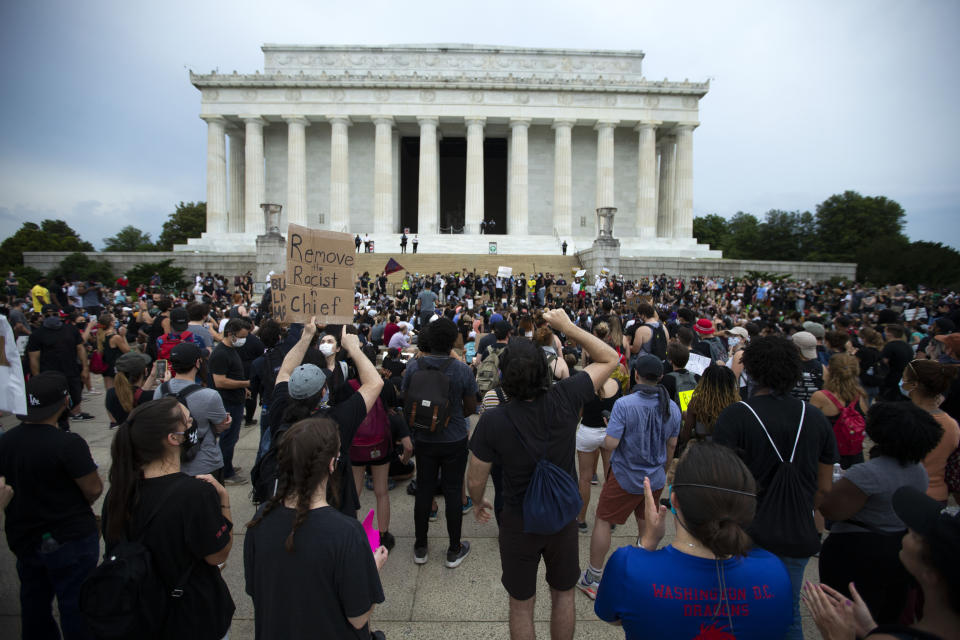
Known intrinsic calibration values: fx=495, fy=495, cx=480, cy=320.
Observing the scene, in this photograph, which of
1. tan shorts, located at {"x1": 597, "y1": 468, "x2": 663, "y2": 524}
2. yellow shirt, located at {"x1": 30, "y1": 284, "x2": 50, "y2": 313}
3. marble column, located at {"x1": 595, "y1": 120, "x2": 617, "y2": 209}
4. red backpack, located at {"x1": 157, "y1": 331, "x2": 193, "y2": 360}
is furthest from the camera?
marble column, located at {"x1": 595, "y1": 120, "x2": 617, "y2": 209}

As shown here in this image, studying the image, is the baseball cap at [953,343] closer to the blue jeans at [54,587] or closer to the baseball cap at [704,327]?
the baseball cap at [704,327]

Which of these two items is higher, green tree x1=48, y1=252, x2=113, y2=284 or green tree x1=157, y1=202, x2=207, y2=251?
green tree x1=157, y1=202, x2=207, y2=251

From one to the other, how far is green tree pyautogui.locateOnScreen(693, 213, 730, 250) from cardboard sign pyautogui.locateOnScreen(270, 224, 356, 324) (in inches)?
3033

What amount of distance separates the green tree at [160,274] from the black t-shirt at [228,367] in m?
25.2

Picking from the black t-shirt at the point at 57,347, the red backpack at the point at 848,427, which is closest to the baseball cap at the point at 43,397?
the red backpack at the point at 848,427

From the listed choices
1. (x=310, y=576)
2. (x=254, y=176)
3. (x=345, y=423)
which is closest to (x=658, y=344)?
(x=345, y=423)

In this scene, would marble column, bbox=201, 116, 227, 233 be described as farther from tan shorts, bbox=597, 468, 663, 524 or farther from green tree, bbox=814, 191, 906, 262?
green tree, bbox=814, 191, 906, 262

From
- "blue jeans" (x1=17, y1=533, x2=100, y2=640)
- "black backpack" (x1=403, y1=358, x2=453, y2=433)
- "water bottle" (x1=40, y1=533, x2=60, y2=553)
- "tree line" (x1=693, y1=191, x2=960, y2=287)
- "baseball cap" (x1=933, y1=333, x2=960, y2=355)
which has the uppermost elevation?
"tree line" (x1=693, y1=191, x2=960, y2=287)

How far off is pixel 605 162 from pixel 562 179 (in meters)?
3.65

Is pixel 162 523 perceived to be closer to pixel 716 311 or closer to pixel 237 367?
pixel 237 367

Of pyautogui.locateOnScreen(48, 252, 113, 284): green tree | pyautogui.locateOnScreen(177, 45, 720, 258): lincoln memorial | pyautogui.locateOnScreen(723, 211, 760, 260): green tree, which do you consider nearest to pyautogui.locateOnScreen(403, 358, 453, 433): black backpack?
pyautogui.locateOnScreen(48, 252, 113, 284): green tree

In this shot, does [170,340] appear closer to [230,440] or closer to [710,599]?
[230,440]

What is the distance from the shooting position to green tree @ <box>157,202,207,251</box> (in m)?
63.2

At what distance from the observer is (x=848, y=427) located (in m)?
4.33
